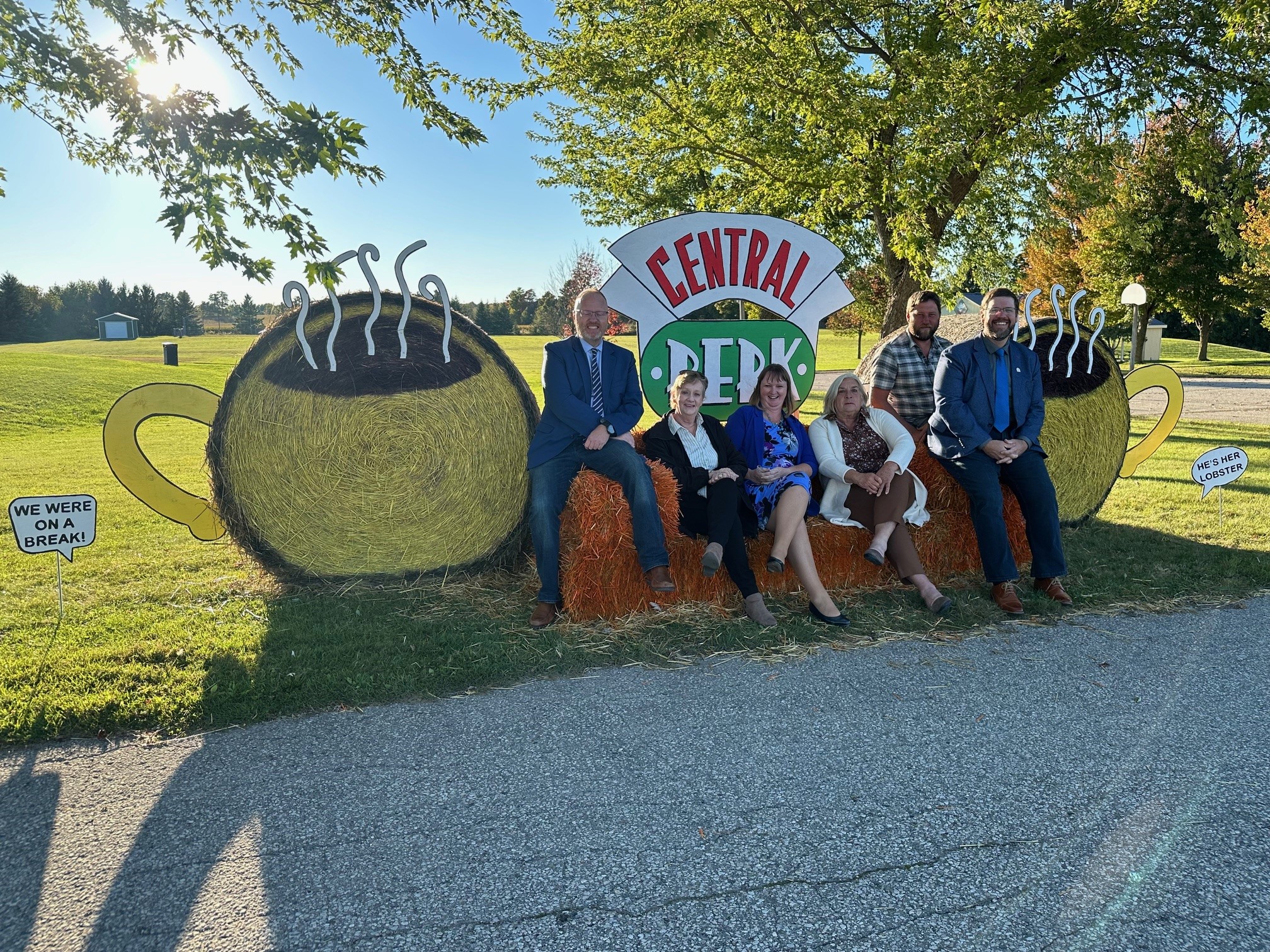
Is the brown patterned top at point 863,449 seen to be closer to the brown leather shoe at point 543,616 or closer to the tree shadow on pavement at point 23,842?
the brown leather shoe at point 543,616

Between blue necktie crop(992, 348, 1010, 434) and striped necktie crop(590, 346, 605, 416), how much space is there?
2.32 metres

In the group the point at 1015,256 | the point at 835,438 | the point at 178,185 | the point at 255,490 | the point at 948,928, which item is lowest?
the point at 948,928

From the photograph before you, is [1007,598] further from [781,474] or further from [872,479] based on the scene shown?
[781,474]

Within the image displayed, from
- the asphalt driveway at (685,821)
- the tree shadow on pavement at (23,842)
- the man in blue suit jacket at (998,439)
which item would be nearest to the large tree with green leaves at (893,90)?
the man in blue suit jacket at (998,439)

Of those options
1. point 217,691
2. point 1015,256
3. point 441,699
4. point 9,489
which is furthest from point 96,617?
point 1015,256

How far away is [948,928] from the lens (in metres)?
2.01

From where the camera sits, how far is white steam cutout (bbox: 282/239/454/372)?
4.63 m

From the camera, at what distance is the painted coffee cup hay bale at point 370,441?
472 centimetres

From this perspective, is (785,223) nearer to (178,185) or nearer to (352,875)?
(178,185)

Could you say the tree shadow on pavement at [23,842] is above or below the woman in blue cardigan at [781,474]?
below

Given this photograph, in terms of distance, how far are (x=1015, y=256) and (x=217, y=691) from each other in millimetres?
13930

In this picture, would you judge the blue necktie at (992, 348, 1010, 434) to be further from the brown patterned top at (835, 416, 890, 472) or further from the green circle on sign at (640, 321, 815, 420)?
the green circle on sign at (640, 321, 815, 420)

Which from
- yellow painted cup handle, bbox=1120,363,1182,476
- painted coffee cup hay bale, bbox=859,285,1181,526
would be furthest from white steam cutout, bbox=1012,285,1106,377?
yellow painted cup handle, bbox=1120,363,1182,476

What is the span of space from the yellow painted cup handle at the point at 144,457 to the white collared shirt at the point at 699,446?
273 centimetres
